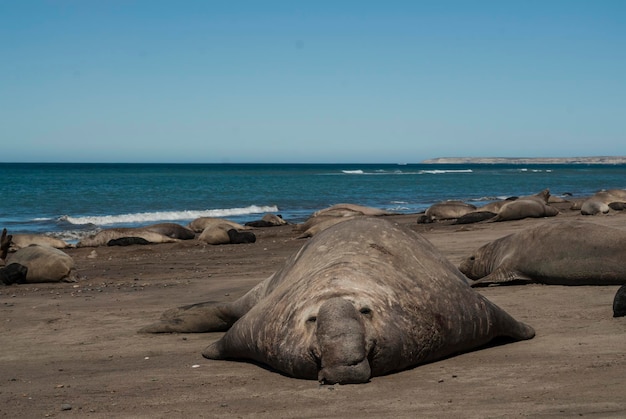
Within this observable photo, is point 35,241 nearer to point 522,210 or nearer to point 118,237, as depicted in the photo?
point 118,237

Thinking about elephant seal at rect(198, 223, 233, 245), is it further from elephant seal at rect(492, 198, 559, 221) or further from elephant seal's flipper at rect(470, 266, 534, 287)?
elephant seal's flipper at rect(470, 266, 534, 287)

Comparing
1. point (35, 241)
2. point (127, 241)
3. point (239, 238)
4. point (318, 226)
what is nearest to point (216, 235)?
point (239, 238)

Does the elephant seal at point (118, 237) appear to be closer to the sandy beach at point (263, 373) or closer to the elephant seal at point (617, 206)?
the sandy beach at point (263, 373)

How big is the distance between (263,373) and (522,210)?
17682 mm

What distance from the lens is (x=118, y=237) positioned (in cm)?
2105

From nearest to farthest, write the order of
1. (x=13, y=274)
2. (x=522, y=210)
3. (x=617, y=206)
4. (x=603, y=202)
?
(x=13, y=274), (x=522, y=210), (x=617, y=206), (x=603, y=202)

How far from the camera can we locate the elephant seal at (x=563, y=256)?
30.6ft

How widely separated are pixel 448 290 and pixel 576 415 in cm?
215

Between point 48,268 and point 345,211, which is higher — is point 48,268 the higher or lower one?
the higher one

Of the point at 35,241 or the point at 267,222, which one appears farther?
the point at 267,222

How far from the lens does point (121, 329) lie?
7.97 m

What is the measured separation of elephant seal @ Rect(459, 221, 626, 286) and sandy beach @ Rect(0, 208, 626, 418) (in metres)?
0.22

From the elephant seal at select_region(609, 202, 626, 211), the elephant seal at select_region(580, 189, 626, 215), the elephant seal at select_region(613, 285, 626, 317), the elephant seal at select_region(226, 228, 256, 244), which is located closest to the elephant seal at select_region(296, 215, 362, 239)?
the elephant seal at select_region(226, 228, 256, 244)

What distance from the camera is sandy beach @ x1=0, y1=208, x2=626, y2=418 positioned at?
14.7 ft
